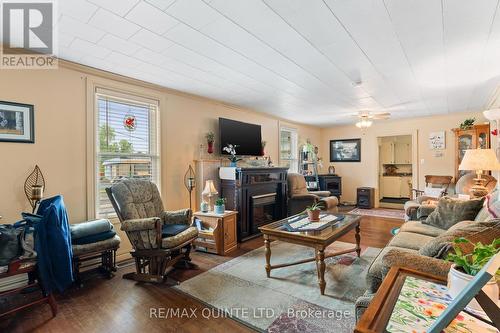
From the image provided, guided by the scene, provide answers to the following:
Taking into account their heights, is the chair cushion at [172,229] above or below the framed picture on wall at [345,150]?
below

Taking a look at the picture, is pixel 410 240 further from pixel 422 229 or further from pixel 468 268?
pixel 468 268

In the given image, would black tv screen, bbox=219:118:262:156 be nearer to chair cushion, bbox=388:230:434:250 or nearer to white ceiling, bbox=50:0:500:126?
white ceiling, bbox=50:0:500:126

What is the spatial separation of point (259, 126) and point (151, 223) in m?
3.26

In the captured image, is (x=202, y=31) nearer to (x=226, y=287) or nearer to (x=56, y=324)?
(x=226, y=287)

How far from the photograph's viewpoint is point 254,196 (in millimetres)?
4363

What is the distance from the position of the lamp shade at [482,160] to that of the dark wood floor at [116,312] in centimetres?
348

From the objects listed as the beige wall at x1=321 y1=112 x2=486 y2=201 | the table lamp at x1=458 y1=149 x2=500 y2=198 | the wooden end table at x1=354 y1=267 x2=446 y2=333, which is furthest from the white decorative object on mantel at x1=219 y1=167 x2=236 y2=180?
the beige wall at x1=321 y1=112 x2=486 y2=201

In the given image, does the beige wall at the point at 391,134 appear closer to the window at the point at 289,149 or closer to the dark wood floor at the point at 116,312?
the window at the point at 289,149

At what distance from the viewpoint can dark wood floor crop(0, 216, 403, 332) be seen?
1.91 metres

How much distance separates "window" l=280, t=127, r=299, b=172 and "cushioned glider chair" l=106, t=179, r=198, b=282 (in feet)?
12.3

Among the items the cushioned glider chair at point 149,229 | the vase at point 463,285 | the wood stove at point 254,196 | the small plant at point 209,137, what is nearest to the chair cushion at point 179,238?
the cushioned glider chair at point 149,229

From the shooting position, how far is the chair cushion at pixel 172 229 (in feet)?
9.13

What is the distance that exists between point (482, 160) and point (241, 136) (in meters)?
3.57

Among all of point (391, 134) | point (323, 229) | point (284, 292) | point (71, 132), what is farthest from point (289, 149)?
point (71, 132)
